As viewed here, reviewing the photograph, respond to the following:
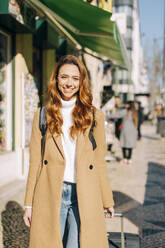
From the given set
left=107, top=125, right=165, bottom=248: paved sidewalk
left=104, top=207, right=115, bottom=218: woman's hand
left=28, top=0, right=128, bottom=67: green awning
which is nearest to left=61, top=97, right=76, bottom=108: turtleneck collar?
left=104, top=207, right=115, bottom=218: woman's hand

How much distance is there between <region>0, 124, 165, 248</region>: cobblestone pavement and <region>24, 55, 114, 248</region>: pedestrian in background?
1663 mm

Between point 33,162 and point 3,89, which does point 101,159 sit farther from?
point 3,89

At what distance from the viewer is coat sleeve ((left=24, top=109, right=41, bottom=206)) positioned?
2.21m

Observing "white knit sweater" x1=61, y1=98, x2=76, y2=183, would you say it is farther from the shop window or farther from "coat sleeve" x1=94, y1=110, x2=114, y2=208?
the shop window

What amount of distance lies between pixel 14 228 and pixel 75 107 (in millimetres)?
2504

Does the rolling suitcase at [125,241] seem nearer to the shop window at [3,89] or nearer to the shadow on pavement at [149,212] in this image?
the shadow on pavement at [149,212]

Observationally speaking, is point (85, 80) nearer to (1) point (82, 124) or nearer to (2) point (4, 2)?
(1) point (82, 124)

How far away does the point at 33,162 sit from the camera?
7.30 feet

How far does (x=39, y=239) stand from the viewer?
7.15 feet

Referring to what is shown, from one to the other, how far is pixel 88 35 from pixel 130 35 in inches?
1724

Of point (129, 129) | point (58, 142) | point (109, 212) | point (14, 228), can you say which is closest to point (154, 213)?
point (14, 228)

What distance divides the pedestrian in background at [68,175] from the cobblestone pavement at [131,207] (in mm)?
1663

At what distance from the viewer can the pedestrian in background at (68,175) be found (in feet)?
7.05

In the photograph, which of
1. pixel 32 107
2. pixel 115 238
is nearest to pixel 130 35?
pixel 32 107
